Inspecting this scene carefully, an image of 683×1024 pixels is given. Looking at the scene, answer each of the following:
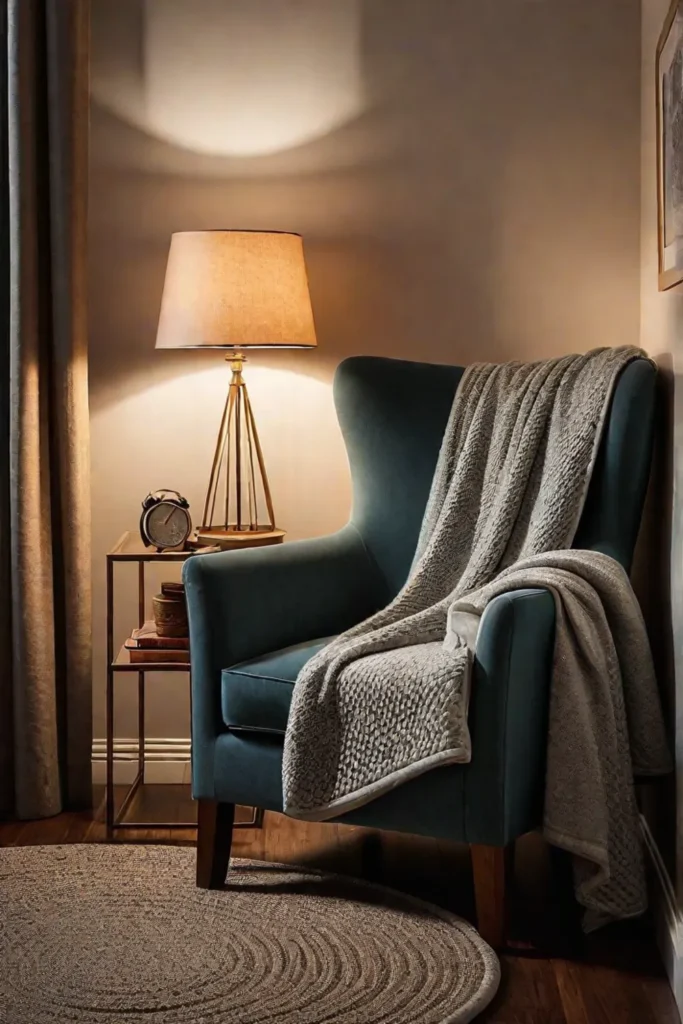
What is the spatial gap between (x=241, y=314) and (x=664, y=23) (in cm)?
111

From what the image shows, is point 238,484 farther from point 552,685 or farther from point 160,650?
point 552,685

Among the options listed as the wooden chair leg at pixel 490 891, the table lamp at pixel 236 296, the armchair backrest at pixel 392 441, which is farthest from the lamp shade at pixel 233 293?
the wooden chair leg at pixel 490 891

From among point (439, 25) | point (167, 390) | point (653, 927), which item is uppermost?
point (439, 25)

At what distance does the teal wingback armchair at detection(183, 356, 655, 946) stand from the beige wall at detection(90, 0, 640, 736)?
350mm

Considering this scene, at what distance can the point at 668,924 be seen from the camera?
225cm

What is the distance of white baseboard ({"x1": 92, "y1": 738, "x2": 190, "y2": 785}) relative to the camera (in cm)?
341

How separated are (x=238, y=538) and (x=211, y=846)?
0.80 m

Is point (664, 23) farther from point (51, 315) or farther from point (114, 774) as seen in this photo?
point (114, 774)

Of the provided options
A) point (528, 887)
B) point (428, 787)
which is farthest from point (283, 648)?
point (528, 887)

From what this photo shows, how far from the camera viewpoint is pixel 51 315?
123 inches

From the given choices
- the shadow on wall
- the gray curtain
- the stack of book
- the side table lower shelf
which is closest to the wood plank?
the side table lower shelf

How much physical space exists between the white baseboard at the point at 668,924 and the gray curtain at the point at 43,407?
1444 mm

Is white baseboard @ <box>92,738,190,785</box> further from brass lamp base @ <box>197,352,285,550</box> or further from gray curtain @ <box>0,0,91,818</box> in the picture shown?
brass lamp base @ <box>197,352,285,550</box>

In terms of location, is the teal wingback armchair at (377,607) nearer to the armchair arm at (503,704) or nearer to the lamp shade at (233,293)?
the armchair arm at (503,704)
